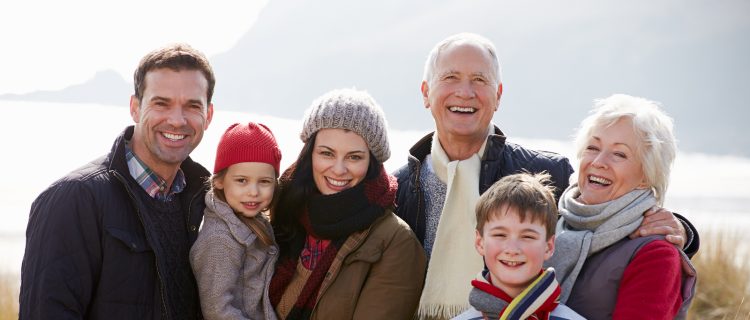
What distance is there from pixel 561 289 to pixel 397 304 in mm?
755

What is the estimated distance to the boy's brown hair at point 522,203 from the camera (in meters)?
3.14

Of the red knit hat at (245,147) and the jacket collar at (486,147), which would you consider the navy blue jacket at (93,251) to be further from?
the jacket collar at (486,147)

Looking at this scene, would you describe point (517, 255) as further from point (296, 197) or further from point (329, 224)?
point (296, 197)

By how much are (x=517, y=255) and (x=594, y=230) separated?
0.42 meters

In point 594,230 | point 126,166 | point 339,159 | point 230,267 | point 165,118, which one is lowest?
point 230,267

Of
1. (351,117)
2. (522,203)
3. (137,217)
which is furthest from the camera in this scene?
(351,117)

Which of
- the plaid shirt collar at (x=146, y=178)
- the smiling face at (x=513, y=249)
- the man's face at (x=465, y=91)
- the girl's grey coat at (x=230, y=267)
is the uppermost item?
the man's face at (x=465, y=91)

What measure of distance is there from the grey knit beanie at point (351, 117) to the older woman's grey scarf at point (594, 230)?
3.34 ft

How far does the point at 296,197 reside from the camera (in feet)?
12.5

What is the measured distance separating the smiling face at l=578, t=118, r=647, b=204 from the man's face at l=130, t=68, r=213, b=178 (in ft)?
6.15

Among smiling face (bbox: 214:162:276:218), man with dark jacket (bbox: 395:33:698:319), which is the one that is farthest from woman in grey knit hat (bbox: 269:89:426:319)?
man with dark jacket (bbox: 395:33:698:319)

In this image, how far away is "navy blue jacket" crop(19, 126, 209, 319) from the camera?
10.5ft

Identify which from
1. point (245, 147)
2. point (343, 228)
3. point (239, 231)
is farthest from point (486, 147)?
point (239, 231)

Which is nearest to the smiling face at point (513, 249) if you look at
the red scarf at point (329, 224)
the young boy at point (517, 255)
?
the young boy at point (517, 255)
